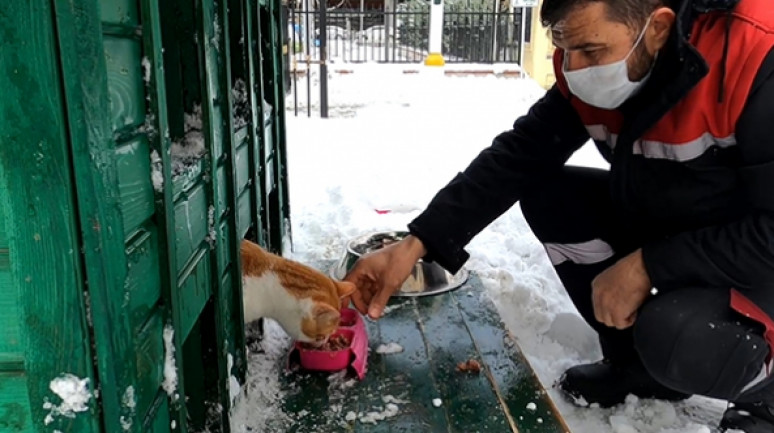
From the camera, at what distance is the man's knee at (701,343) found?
5.32ft

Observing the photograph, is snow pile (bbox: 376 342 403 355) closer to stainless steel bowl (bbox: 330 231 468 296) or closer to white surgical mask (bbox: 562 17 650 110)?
stainless steel bowl (bbox: 330 231 468 296)

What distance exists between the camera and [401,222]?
12.6 feet

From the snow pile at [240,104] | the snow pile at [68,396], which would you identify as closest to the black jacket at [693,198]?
the snow pile at [240,104]

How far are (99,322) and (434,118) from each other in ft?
25.7

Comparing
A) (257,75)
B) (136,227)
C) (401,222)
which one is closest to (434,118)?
(401,222)

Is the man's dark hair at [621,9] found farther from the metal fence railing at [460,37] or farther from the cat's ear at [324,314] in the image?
the metal fence railing at [460,37]

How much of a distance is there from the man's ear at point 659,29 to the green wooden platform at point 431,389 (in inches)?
39.4

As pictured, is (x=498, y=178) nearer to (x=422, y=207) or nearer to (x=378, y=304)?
(x=378, y=304)

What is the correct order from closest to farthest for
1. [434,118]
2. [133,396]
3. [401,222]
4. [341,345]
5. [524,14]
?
[133,396]
[341,345]
[401,222]
[434,118]
[524,14]

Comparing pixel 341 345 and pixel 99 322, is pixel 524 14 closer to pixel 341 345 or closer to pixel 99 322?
pixel 341 345

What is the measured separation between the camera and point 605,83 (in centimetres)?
172

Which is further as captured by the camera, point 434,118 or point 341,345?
point 434,118

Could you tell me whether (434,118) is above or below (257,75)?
below

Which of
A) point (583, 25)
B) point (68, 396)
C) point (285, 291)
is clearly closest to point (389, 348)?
point (285, 291)
